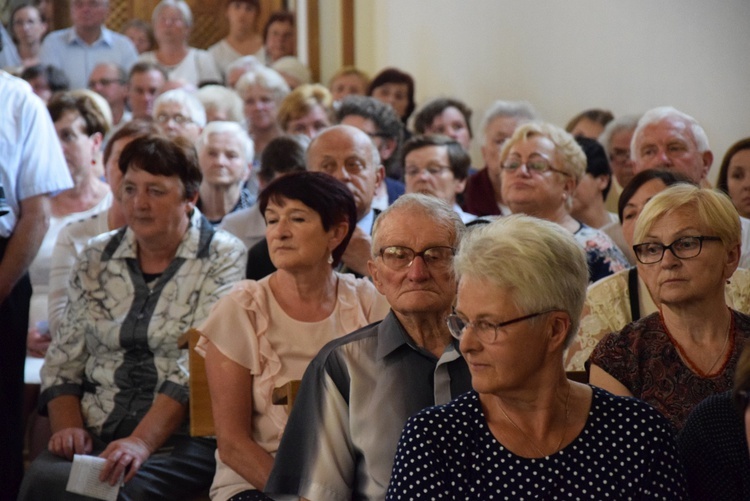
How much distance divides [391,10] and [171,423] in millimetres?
5324

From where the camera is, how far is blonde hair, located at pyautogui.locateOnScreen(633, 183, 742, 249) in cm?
238

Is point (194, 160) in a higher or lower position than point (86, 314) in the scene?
higher

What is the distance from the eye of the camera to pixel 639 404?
1.85m

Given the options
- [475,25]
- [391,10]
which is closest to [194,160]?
[475,25]

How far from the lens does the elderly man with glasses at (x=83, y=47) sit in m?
7.96

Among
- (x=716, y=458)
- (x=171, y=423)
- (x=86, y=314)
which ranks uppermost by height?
(x=716, y=458)

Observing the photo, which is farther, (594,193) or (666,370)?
(594,193)

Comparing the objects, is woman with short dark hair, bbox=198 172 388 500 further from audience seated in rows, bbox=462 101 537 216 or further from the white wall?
the white wall

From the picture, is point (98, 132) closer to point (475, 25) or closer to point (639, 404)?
point (475, 25)

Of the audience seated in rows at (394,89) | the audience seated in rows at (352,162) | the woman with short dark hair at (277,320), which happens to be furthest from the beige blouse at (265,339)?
the audience seated in rows at (394,89)

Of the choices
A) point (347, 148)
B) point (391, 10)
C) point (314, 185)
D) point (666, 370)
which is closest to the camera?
point (666, 370)

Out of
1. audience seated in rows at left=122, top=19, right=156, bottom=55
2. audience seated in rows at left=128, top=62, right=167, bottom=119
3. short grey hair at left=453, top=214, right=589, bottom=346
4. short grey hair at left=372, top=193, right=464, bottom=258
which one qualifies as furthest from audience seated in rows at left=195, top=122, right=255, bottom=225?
audience seated in rows at left=122, top=19, right=156, bottom=55

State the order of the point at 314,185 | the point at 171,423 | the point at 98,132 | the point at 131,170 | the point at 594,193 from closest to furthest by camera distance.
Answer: the point at 314,185, the point at 171,423, the point at 131,170, the point at 594,193, the point at 98,132

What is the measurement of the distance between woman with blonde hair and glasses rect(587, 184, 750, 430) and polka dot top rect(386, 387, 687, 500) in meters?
0.48
